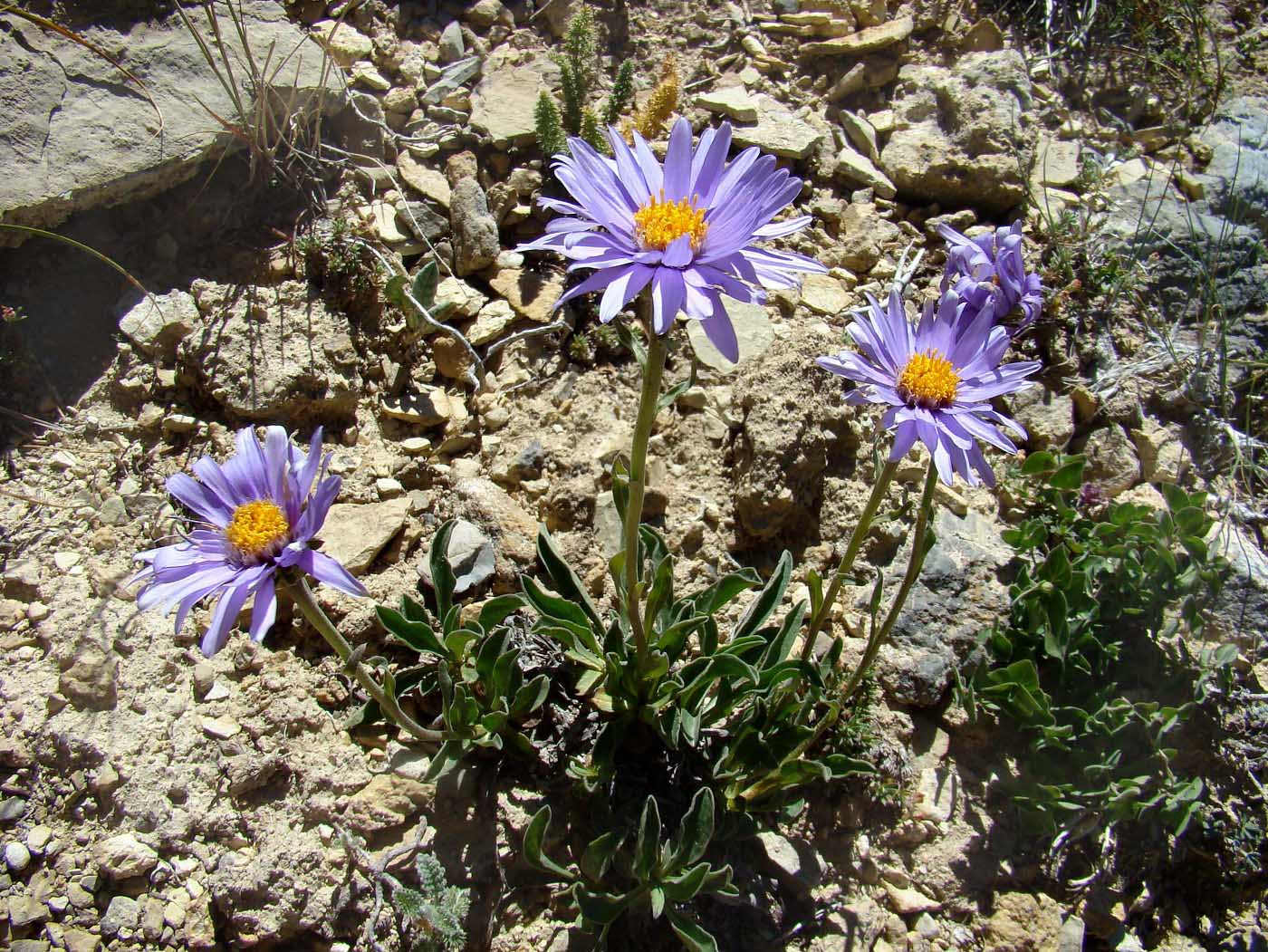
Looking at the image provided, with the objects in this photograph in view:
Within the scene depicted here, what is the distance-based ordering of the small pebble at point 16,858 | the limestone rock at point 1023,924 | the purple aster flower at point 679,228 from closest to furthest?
the purple aster flower at point 679,228 < the small pebble at point 16,858 < the limestone rock at point 1023,924

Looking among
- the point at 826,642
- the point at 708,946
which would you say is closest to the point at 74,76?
the point at 826,642

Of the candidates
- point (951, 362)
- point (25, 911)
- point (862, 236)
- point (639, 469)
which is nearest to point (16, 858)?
point (25, 911)

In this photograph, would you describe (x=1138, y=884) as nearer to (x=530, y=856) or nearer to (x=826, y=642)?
(x=826, y=642)

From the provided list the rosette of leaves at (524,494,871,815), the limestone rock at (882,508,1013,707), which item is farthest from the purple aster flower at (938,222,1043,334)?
the limestone rock at (882,508,1013,707)

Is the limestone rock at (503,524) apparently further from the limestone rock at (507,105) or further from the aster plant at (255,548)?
the limestone rock at (507,105)

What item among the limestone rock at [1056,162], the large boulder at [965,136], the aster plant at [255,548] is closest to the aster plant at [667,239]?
the aster plant at [255,548]

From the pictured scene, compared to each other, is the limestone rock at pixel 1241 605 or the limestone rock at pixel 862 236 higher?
the limestone rock at pixel 862 236

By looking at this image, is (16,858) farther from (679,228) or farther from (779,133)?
(779,133)
